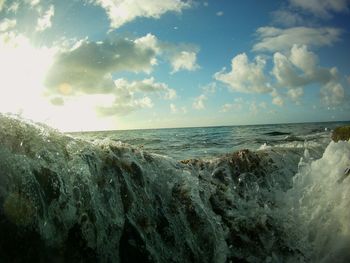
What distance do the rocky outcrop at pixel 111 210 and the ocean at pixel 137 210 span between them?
16 millimetres

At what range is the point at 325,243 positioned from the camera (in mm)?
7492

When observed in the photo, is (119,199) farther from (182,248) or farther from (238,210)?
(238,210)

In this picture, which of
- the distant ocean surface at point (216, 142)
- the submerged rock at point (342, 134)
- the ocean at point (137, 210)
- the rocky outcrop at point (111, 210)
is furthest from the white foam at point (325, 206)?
the submerged rock at point (342, 134)

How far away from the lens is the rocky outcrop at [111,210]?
5.35 metres

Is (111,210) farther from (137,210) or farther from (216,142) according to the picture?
(216,142)

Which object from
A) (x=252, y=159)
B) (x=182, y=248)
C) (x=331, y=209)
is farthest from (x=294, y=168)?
(x=182, y=248)

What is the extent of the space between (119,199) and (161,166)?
5.48 feet

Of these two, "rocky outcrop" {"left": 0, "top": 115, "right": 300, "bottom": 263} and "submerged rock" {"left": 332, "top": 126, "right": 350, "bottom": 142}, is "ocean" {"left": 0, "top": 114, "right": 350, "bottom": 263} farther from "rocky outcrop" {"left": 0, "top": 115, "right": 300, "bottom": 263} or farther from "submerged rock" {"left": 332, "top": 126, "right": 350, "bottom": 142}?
"submerged rock" {"left": 332, "top": 126, "right": 350, "bottom": 142}

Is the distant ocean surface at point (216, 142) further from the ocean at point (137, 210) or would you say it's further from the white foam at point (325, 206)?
the white foam at point (325, 206)

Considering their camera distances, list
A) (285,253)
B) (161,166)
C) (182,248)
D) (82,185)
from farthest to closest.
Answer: (161,166), (285,253), (182,248), (82,185)

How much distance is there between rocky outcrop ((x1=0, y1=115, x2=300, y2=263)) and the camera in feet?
17.6

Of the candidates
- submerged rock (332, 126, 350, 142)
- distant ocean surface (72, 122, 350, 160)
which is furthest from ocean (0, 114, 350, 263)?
submerged rock (332, 126, 350, 142)

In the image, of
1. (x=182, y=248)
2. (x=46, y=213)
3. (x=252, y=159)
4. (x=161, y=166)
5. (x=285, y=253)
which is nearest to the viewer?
(x=46, y=213)

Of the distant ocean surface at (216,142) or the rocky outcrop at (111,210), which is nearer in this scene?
the rocky outcrop at (111,210)
